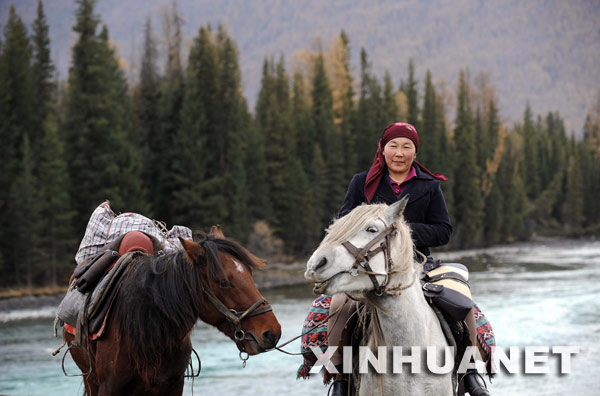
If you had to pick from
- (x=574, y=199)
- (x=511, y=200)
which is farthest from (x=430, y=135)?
(x=574, y=199)

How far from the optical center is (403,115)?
66812 mm

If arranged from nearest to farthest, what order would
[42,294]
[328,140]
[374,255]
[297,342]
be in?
[374,255] → [297,342] → [42,294] → [328,140]

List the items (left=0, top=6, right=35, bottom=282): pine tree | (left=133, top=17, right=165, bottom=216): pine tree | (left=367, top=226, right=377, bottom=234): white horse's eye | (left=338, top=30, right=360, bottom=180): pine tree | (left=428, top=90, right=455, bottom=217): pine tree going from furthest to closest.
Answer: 1. (left=428, top=90, right=455, bottom=217): pine tree
2. (left=338, top=30, right=360, bottom=180): pine tree
3. (left=133, top=17, right=165, bottom=216): pine tree
4. (left=0, top=6, right=35, bottom=282): pine tree
5. (left=367, top=226, right=377, bottom=234): white horse's eye

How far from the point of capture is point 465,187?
216ft

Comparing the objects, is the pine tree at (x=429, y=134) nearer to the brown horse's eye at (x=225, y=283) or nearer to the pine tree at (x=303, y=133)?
the pine tree at (x=303, y=133)

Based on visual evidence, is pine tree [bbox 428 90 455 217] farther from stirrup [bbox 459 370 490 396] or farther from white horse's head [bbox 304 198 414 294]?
white horse's head [bbox 304 198 414 294]

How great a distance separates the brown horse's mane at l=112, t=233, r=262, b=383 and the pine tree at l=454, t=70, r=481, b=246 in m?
61.7

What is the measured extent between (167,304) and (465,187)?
63544mm

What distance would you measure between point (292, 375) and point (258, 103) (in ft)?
145

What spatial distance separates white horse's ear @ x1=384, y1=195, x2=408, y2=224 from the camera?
378cm

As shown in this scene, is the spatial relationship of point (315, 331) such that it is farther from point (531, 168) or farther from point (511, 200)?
point (531, 168)

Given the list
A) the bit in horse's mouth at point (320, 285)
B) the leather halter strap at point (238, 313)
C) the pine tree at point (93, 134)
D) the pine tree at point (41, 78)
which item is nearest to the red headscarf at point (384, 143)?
the leather halter strap at point (238, 313)

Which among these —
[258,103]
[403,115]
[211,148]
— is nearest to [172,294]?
[211,148]

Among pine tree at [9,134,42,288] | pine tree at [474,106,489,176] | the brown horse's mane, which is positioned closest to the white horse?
the brown horse's mane
